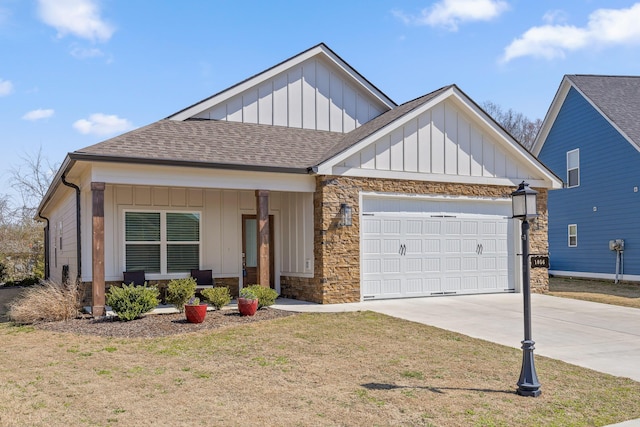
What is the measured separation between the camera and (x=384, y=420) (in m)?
5.12

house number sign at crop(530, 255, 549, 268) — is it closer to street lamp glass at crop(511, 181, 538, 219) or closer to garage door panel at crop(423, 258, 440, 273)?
street lamp glass at crop(511, 181, 538, 219)

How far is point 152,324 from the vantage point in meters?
9.86

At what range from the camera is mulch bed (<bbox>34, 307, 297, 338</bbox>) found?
9250 mm

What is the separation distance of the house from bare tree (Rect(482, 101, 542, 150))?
103ft

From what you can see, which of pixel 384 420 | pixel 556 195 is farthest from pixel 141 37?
pixel 556 195

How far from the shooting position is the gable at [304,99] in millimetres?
14836

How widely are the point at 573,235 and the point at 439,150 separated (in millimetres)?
10693

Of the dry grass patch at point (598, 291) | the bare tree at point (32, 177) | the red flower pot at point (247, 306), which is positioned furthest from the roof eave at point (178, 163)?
the bare tree at point (32, 177)

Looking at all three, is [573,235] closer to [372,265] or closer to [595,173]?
[595,173]

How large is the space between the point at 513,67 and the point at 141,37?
1419 cm

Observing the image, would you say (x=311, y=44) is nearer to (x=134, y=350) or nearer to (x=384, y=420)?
(x=134, y=350)

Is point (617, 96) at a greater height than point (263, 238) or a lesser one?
greater

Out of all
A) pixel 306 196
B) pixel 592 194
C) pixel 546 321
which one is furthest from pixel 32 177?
pixel 546 321

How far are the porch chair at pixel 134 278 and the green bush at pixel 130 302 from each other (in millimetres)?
1828
